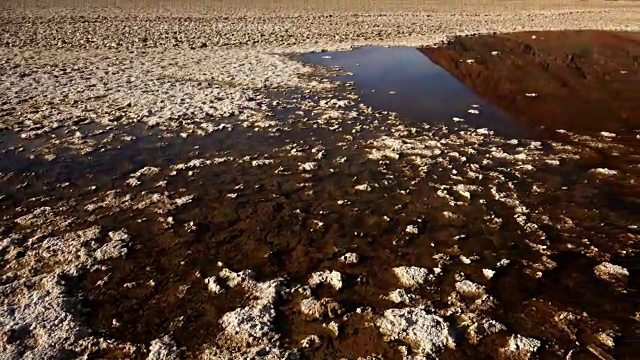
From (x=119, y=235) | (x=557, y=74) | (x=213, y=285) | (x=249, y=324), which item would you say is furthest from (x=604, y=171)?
(x=557, y=74)

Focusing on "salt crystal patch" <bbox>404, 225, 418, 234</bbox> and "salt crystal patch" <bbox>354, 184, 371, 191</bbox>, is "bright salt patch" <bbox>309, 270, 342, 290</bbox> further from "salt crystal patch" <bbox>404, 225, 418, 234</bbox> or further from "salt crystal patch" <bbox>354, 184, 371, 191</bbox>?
"salt crystal patch" <bbox>354, 184, 371, 191</bbox>

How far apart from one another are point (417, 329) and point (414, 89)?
10.9m

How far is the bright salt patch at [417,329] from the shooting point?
469 cm

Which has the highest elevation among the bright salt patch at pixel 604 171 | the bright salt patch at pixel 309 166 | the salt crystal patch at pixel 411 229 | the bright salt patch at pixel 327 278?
the bright salt patch at pixel 604 171

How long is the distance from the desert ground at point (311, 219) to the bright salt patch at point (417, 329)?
0.06ft

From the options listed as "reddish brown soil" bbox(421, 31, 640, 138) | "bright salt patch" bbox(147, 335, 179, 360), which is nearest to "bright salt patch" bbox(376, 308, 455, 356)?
"bright salt patch" bbox(147, 335, 179, 360)

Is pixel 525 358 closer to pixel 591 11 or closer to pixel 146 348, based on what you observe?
pixel 146 348

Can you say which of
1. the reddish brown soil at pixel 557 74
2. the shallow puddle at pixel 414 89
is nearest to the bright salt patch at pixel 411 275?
the shallow puddle at pixel 414 89

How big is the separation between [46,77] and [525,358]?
665 inches

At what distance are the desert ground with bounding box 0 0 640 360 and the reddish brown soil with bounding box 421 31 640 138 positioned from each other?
0.48 ft

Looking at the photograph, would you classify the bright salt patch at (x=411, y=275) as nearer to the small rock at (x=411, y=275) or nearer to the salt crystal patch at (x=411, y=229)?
the small rock at (x=411, y=275)

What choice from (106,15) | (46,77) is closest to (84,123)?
(46,77)

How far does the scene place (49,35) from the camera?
24.7 metres

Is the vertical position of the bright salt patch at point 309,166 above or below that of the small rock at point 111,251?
above
